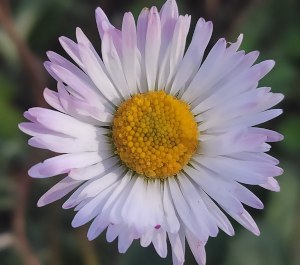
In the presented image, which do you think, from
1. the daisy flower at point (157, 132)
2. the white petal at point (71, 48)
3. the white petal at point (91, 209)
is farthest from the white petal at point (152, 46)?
the white petal at point (91, 209)

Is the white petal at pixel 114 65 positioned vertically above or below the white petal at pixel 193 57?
above

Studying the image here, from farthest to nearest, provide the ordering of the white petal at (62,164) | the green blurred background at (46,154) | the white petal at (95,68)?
the green blurred background at (46,154), the white petal at (95,68), the white petal at (62,164)

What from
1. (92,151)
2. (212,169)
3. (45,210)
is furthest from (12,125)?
(212,169)

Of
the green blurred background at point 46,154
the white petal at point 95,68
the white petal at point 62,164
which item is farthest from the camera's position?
the green blurred background at point 46,154

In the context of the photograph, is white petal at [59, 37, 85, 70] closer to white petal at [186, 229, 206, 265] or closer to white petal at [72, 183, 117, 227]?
white petal at [72, 183, 117, 227]

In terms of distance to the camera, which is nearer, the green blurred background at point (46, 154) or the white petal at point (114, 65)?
the white petal at point (114, 65)

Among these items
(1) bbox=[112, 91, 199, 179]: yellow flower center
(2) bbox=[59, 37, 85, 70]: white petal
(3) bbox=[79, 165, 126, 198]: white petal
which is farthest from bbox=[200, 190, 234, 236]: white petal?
(2) bbox=[59, 37, 85, 70]: white petal

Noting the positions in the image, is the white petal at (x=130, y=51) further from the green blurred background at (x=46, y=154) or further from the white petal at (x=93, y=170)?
the green blurred background at (x=46, y=154)

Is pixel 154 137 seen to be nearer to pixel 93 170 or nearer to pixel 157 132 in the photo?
pixel 157 132
